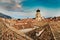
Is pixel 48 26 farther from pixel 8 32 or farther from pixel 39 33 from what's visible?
pixel 8 32

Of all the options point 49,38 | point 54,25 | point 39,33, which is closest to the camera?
point 49,38

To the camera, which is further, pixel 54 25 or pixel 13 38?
pixel 54 25

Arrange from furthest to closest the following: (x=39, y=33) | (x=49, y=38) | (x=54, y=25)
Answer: (x=54, y=25) → (x=39, y=33) → (x=49, y=38)

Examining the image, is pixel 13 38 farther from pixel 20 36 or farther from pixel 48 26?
pixel 48 26

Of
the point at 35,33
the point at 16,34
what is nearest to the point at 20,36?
the point at 16,34

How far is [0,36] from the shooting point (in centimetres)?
783

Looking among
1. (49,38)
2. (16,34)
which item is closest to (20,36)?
(16,34)

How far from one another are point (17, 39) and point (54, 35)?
1.74 meters

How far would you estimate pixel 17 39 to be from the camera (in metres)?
7.75

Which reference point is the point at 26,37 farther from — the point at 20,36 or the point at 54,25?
the point at 54,25

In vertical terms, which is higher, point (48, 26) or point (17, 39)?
point (48, 26)

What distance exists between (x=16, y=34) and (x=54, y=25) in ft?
6.74

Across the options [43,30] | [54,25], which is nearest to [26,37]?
[43,30]

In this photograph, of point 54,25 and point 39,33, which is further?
point 54,25
